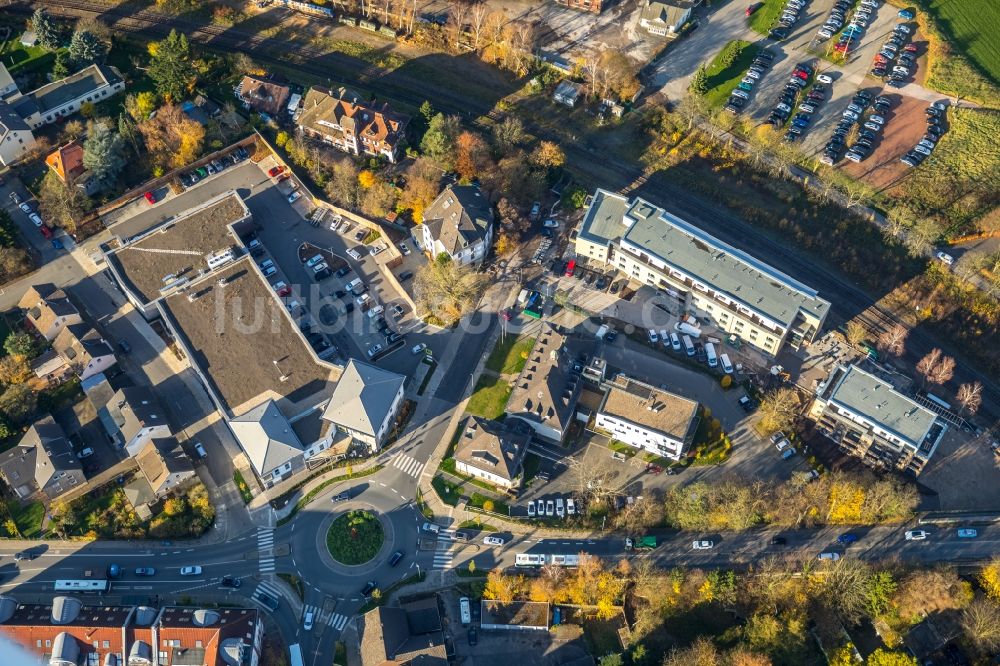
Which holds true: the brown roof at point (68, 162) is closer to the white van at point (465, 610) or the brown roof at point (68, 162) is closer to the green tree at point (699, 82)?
the white van at point (465, 610)

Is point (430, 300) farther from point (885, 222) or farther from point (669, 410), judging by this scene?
point (885, 222)

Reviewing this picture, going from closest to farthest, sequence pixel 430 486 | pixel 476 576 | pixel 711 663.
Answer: pixel 711 663 → pixel 476 576 → pixel 430 486

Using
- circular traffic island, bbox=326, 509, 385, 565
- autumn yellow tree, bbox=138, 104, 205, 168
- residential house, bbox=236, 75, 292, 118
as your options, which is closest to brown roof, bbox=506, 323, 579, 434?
circular traffic island, bbox=326, 509, 385, 565

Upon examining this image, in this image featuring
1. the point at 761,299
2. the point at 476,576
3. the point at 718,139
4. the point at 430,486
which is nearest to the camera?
the point at 476,576

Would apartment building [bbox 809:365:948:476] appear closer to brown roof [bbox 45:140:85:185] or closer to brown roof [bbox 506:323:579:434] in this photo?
brown roof [bbox 506:323:579:434]

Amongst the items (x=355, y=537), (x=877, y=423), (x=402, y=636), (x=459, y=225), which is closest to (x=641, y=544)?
(x=402, y=636)

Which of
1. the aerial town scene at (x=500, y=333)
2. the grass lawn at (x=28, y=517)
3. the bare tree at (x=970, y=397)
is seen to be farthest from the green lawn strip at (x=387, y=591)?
the bare tree at (x=970, y=397)

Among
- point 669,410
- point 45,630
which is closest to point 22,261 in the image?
point 45,630
